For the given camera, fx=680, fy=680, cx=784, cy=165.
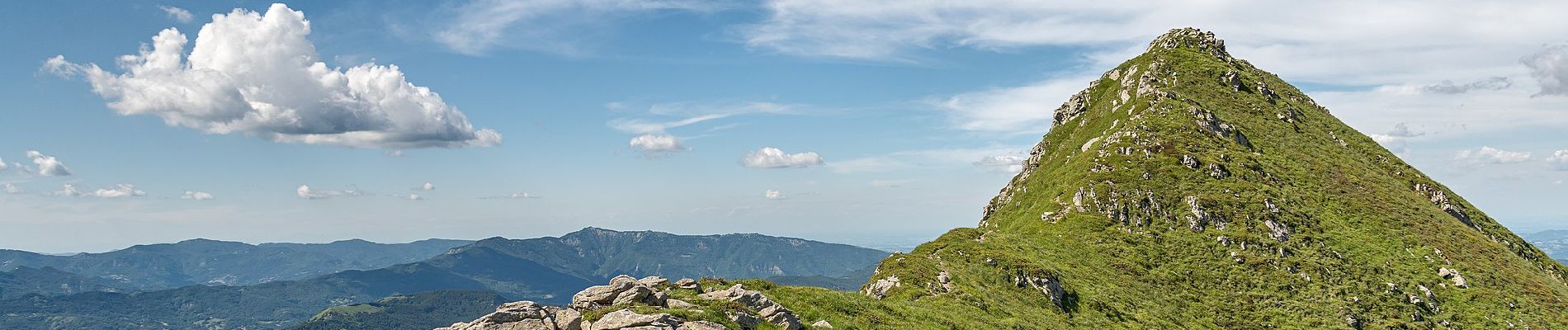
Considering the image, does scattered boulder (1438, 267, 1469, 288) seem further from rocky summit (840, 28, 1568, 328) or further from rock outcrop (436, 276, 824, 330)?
rock outcrop (436, 276, 824, 330)

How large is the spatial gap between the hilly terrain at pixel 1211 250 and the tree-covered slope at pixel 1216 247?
10.1 inches

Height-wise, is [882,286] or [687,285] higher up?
[687,285]

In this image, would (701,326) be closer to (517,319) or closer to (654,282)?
(517,319)

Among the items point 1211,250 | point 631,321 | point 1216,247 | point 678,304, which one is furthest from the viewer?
point 1216,247

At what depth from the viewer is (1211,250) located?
83.8m

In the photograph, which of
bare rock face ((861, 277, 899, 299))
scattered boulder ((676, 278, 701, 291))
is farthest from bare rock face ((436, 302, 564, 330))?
bare rock face ((861, 277, 899, 299))

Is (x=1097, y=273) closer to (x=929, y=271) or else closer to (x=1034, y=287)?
(x=1034, y=287)

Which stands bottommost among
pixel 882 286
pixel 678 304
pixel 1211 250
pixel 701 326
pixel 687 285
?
pixel 882 286

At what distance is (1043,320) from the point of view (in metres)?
56.0

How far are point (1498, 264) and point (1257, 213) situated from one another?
2726 centimetres

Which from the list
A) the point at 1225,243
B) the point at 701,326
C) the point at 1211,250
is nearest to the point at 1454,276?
the point at 1225,243

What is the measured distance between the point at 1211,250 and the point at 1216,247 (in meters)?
1.05

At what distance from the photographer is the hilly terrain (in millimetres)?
60281

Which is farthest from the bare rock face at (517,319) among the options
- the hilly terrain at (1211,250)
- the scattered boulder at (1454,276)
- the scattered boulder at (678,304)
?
the scattered boulder at (1454,276)
